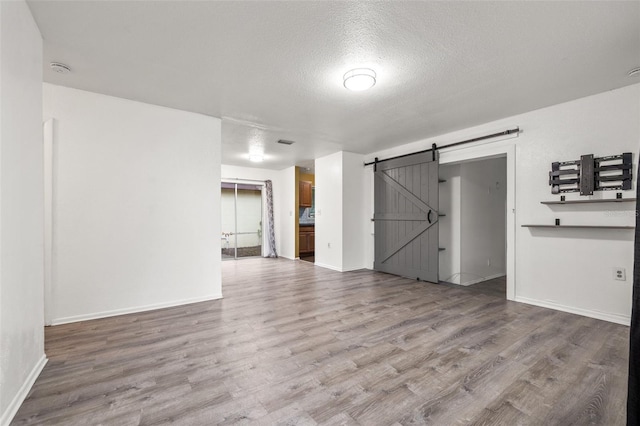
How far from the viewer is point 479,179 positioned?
5203 mm

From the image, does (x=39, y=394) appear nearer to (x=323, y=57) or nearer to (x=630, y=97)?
(x=323, y=57)

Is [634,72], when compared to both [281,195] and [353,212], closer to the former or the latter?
[353,212]

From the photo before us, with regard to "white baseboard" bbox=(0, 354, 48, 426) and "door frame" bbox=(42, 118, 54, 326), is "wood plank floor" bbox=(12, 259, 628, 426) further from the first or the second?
"door frame" bbox=(42, 118, 54, 326)

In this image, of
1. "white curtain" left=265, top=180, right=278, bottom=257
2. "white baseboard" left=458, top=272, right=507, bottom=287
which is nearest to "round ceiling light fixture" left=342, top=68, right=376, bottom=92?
"white baseboard" left=458, top=272, right=507, bottom=287

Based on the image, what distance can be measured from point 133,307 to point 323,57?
344 centimetres

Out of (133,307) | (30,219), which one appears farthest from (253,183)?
(30,219)

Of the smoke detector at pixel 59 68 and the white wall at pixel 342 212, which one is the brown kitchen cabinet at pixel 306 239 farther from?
the smoke detector at pixel 59 68

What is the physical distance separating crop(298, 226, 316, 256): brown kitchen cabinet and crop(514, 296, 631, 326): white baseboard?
5.33 m

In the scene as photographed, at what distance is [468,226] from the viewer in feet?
16.4

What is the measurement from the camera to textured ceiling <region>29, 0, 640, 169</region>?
1843 mm

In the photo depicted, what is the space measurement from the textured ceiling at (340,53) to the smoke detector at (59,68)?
0.04 m

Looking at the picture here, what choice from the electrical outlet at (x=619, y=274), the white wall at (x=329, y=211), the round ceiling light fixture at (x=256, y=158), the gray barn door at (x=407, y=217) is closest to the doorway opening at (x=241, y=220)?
the round ceiling light fixture at (x=256, y=158)

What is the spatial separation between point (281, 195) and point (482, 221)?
515cm

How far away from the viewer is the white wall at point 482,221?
16.2 ft
